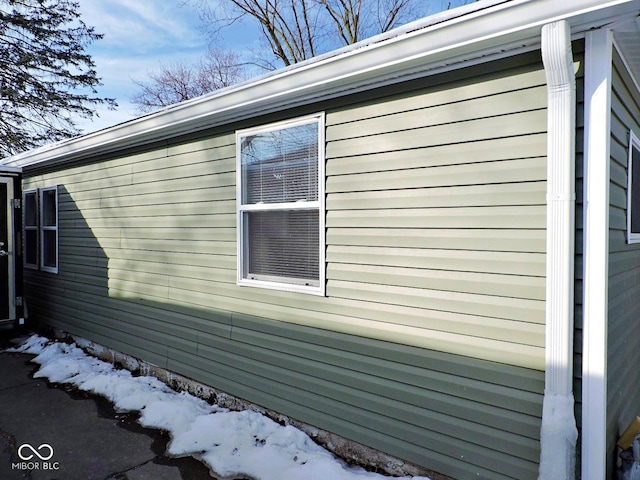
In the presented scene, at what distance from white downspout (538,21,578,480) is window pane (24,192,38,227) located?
7308mm

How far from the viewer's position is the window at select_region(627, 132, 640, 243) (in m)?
2.73

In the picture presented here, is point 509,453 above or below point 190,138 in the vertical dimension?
below

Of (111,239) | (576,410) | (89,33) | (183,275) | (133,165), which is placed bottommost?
(576,410)

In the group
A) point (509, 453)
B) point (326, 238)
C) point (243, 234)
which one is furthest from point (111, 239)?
point (509, 453)

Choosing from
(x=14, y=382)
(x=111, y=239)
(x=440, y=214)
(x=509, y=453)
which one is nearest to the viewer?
(x=509, y=453)

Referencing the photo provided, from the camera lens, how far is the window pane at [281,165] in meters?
3.18

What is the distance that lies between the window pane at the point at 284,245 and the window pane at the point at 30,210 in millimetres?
5071

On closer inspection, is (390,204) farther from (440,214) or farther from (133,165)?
(133,165)

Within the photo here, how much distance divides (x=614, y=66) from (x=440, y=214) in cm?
117

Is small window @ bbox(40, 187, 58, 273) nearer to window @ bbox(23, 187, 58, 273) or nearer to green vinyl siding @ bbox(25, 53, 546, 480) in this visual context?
window @ bbox(23, 187, 58, 273)

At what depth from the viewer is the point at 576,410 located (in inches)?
83.6

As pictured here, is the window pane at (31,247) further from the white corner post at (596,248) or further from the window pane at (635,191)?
the window pane at (635,191)

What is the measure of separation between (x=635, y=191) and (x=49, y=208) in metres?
7.26

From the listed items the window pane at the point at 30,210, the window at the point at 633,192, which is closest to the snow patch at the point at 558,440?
the window at the point at 633,192
